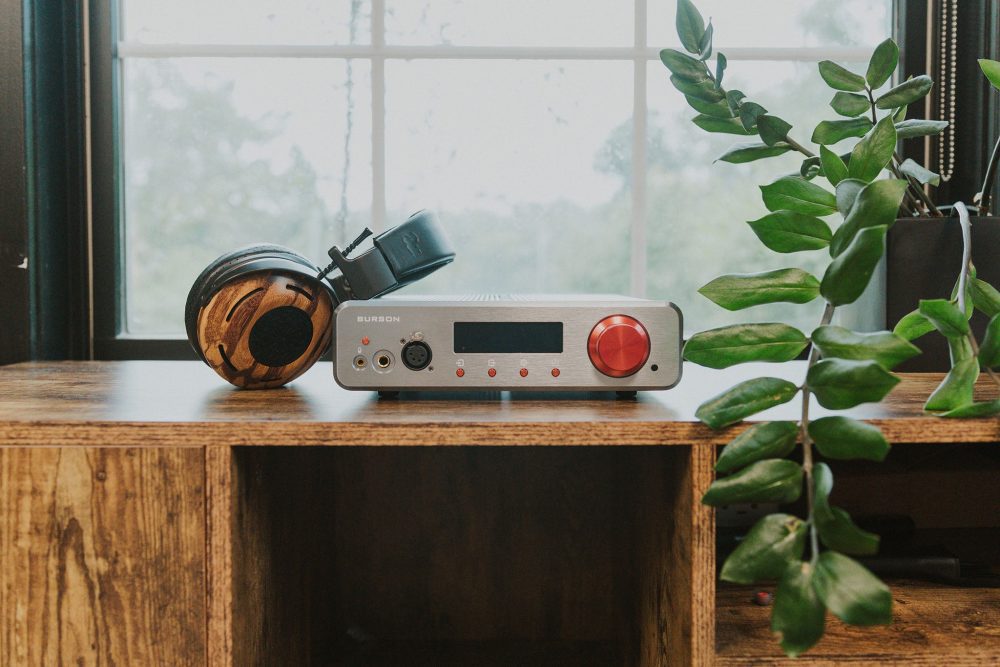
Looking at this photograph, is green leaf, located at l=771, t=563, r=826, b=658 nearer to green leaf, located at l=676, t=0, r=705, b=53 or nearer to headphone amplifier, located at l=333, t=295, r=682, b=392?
headphone amplifier, located at l=333, t=295, r=682, b=392

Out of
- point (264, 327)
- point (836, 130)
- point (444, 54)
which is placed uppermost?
point (444, 54)

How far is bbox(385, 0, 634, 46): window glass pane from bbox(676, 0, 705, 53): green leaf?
19.2 inches

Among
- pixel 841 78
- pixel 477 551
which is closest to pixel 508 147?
pixel 841 78

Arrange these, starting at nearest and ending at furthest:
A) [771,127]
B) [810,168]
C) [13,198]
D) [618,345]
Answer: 1. [618,345]
2. [771,127]
3. [810,168]
4. [13,198]

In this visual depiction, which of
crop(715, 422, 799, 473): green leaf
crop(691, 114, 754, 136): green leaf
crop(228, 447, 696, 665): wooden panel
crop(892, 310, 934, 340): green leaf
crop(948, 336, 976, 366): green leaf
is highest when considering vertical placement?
crop(691, 114, 754, 136): green leaf

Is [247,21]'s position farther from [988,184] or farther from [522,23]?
[988,184]

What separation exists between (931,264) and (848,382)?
514 millimetres

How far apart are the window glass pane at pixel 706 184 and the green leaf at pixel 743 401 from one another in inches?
27.6

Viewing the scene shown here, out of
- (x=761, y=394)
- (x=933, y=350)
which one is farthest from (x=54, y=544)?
(x=933, y=350)

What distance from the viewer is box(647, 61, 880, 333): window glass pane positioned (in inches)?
52.4

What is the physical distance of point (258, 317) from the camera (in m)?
0.84

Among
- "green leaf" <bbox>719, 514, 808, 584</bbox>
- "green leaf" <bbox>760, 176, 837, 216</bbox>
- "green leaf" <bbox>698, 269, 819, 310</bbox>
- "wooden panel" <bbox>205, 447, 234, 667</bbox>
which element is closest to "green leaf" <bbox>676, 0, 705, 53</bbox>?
"green leaf" <bbox>760, 176, 837, 216</bbox>

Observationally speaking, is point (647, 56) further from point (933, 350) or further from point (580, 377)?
point (580, 377)

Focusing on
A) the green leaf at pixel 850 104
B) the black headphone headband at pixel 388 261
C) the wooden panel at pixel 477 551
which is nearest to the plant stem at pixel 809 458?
the green leaf at pixel 850 104
